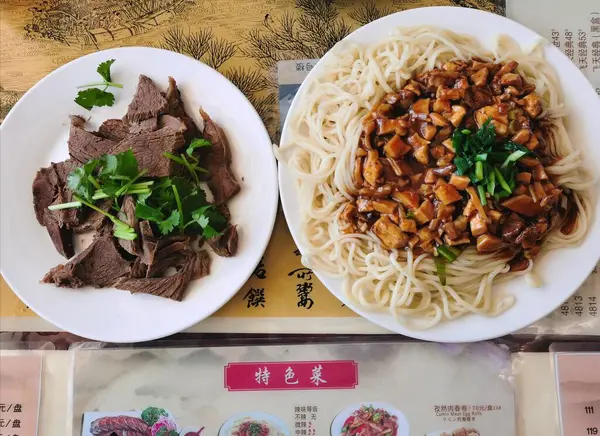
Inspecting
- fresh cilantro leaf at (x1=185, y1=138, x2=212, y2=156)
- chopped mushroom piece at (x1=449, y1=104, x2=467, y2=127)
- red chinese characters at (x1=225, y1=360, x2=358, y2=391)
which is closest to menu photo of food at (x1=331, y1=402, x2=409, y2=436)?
red chinese characters at (x1=225, y1=360, x2=358, y2=391)

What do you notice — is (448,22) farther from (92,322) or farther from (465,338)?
(92,322)

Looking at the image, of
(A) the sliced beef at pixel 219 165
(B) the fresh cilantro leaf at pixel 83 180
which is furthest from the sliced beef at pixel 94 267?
(A) the sliced beef at pixel 219 165

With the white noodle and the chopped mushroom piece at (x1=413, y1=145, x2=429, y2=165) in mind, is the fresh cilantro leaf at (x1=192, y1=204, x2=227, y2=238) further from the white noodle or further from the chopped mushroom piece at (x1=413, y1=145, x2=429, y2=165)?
the chopped mushroom piece at (x1=413, y1=145, x2=429, y2=165)

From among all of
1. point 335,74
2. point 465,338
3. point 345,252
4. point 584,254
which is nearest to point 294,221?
point 345,252

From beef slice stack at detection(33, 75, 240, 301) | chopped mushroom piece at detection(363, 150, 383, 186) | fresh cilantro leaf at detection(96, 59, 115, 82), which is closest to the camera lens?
chopped mushroom piece at detection(363, 150, 383, 186)

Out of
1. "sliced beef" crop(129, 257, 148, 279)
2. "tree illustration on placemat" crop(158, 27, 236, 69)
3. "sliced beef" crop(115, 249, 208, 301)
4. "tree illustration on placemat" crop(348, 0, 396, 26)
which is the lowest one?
"sliced beef" crop(115, 249, 208, 301)

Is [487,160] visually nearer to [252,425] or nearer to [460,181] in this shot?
[460,181]
